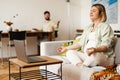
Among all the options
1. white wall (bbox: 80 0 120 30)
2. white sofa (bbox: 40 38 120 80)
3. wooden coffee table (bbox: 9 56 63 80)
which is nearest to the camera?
wooden coffee table (bbox: 9 56 63 80)

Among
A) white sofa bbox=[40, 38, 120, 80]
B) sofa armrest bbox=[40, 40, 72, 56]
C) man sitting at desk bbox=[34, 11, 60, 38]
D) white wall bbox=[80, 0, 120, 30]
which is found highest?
white wall bbox=[80, 0, 120, 30]

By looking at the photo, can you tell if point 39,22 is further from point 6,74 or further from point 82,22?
point 6,74

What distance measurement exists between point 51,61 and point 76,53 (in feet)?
2.11

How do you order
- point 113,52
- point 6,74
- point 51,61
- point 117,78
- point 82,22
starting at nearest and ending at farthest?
point 117,78 → point 51,61 → point 113,52 → point 6,74 → point 82,22

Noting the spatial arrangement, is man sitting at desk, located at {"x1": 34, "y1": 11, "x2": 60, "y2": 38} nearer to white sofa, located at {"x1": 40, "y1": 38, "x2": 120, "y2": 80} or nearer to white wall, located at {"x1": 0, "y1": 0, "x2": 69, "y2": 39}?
white wall, located at {"x1": 0, "y1": 0, "x2": 69, "y2": 39}

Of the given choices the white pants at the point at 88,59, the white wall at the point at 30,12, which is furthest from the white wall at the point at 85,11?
the white pants at the point at 88,59

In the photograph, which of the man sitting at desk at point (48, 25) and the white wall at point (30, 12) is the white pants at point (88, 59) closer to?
A: the man sitting at desk at point (48, 25)

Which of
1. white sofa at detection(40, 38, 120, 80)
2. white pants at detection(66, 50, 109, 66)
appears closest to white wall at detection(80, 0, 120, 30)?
white sofa at detection(40, 38, 120, 80)

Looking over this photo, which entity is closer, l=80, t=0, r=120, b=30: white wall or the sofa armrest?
the sofa armrest

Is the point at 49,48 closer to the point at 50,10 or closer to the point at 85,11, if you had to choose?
the point at 50,10

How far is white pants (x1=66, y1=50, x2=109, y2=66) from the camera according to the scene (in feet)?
8.18

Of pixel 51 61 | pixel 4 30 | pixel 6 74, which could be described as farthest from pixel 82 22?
pixel 51 61

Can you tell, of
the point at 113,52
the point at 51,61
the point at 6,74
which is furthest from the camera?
the point at 6,74

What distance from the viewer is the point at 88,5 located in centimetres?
660
